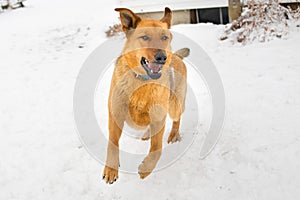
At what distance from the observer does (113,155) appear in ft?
9.02

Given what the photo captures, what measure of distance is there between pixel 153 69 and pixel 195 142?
4.89 feet

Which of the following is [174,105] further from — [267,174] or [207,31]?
[207,31]

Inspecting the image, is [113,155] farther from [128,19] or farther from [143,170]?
[128,19]

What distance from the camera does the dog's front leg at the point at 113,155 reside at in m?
2.73

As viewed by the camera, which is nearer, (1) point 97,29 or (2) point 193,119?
(2) point 193,119

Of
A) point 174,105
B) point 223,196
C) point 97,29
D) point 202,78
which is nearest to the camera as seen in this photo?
point 223,196

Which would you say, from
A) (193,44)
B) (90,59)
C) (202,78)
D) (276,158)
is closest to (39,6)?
(90,59)

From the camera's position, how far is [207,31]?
7.30 meters

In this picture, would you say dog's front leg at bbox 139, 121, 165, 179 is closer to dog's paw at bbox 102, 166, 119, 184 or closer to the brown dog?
the brown dog

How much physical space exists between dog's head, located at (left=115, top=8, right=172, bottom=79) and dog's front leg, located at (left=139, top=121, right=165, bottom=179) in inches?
24.0

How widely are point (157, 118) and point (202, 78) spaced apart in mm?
2691

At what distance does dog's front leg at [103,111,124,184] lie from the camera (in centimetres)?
273

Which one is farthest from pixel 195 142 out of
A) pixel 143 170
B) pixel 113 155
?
pixel 113 155

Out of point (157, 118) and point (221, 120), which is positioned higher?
point (157, 118)
